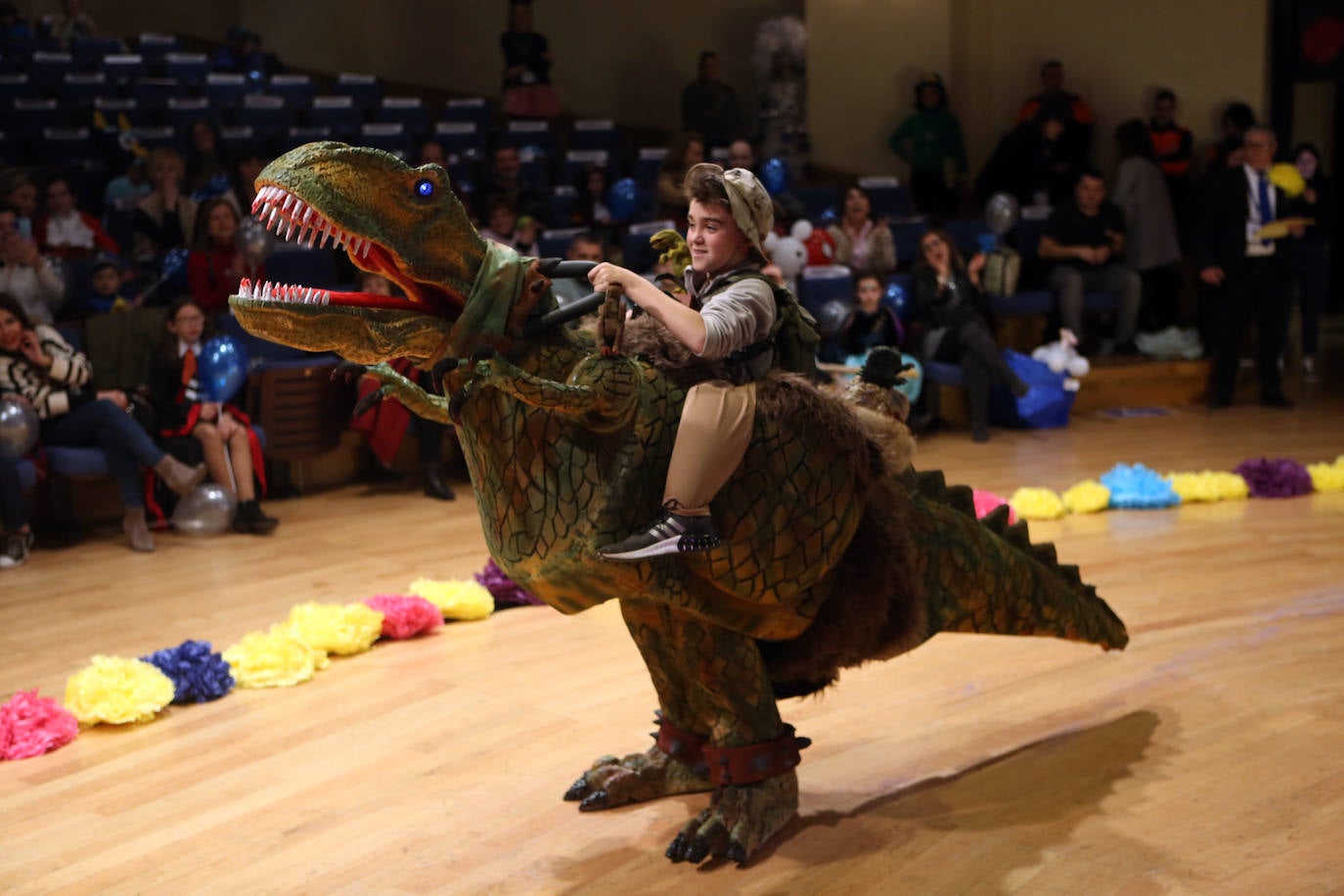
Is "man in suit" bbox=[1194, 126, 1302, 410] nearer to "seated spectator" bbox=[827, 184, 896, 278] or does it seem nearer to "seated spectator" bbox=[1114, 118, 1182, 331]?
"seated spectator" bbox=[1114, 118, 1182, 331]

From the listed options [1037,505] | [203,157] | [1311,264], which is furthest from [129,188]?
[1311,264]

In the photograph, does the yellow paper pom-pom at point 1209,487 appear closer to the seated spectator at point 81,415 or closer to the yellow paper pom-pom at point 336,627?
the yellow paper pom-pom at point 336,627

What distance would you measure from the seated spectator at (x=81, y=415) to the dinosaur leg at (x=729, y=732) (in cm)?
344

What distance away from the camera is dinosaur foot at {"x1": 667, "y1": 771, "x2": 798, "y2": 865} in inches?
129

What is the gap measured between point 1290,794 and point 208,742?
9.06 ft

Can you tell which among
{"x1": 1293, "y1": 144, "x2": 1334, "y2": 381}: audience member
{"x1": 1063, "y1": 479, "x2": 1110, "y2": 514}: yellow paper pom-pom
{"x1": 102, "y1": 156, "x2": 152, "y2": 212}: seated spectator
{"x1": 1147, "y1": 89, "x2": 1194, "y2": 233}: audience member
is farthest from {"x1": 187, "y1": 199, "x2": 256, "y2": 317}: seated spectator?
{"x1": 1293, "y1": 144, "x2": 1334, "y2": 381}: audience member

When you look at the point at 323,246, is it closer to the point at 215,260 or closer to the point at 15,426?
the point at 15,426

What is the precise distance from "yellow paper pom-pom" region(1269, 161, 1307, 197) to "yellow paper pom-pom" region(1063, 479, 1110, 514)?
336cm

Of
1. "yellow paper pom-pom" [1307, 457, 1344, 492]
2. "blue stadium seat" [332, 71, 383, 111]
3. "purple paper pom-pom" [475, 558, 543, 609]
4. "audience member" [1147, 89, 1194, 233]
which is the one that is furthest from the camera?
"blue stadium seat" [332, 71, 383, 111]

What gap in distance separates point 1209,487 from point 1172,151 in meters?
4.49

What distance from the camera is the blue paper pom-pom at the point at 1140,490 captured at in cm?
635

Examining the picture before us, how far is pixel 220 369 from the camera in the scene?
6.41m

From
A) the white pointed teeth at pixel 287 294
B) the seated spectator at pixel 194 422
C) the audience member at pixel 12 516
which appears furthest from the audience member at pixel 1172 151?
the white pointed teeth at pixel 287 294

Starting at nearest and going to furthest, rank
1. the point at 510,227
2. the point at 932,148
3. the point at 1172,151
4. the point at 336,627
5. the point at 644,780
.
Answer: the point at 644,780 < the point at 336,627 < the point at 510,227 < the point at 1172,151 < the point at 932,148
